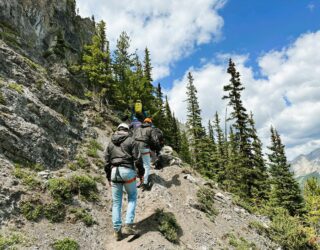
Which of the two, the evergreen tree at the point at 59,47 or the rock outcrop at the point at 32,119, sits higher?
the evergreen tree at the point at 59,47

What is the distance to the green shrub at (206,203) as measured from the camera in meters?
11.9

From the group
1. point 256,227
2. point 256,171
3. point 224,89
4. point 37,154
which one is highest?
point 224,89

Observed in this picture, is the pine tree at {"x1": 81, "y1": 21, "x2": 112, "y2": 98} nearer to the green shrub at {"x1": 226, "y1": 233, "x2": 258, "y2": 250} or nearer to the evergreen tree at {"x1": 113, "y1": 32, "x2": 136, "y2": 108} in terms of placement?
the evergreen tree at {"x1": 113, "y1": 32, "x2": 136, "y2": 108}

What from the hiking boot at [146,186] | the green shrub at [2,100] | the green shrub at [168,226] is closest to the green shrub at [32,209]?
the green shrub at [168,226]

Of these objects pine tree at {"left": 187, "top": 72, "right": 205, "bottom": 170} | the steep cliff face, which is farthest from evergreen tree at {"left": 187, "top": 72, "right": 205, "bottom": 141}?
the steep cliff face

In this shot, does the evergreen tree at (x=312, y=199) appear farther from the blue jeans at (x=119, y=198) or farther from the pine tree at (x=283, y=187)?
the blue jeans at (x=119, y=198)

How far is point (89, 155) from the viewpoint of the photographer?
1416 cm

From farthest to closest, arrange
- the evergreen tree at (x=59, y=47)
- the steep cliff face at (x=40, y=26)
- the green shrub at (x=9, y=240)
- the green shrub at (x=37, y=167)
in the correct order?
the evergreen tree at (x=59, y=47) < the steep cliff face at (x=40, y=26) < the green shrub at (x=37, y=167) < the green shrub at (x=9, y=240)

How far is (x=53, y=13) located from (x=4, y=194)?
123ft

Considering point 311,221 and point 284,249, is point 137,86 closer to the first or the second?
point 311,221

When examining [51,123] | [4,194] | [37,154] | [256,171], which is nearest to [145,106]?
[256,171]

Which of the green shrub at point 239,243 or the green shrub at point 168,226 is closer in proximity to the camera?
the green shrub at point 168,226

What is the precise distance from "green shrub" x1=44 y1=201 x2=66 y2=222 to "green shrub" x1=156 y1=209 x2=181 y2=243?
3242mm

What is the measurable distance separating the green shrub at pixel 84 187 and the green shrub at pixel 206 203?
15.3ft
